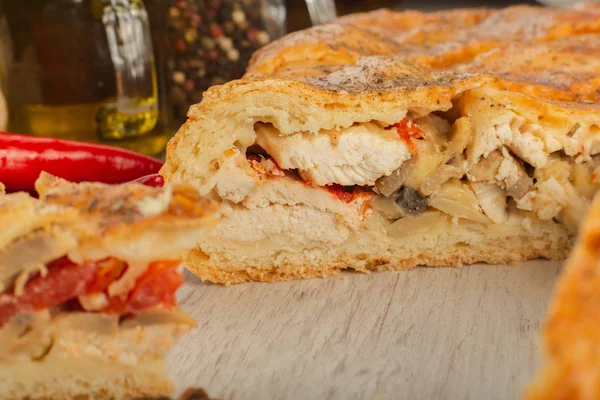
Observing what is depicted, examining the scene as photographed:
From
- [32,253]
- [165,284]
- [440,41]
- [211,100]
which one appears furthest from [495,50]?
[32,253]

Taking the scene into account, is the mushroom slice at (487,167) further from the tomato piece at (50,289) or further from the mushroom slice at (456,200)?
the tomato piece at (50,289)

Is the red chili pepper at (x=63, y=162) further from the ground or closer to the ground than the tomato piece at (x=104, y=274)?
closer to the ground

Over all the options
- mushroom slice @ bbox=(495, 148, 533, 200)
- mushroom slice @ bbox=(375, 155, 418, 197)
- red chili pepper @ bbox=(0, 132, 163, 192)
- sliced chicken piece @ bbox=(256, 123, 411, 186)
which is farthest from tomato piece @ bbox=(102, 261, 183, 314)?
red chili pepper @ bbox=(0, 132, 163, 192)

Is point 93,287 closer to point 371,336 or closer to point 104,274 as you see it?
point 104,274

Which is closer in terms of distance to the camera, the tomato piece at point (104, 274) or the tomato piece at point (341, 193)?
the tomato piece at point (104, 274)

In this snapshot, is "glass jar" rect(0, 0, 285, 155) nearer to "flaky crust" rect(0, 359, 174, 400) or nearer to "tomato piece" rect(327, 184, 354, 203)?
"tomato piece" rect(327, 184, 354, 203)

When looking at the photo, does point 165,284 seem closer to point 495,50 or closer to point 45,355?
point 45,355

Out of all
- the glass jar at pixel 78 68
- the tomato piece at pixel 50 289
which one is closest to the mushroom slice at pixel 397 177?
the tomato piece at pixel 50 289

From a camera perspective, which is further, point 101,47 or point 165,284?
point 101,47

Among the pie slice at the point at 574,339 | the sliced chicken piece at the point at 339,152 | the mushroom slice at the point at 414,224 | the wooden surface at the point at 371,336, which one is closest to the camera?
the pie slice at the point at 574,339
